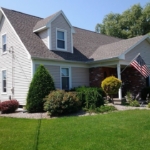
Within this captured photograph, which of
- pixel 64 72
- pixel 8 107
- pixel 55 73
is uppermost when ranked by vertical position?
pixel 64 72

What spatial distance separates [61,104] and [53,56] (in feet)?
15.6

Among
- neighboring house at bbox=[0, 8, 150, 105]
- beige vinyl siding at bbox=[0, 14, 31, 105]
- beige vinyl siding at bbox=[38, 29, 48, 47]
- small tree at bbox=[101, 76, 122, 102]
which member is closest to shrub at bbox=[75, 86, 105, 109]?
small tree at bbox=[101, 76, 122, 102]

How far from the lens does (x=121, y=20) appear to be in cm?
3900

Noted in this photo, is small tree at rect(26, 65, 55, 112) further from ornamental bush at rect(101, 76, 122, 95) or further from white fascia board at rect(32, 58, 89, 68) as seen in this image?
ornamental bush at rect(101, 76, 122, 95)

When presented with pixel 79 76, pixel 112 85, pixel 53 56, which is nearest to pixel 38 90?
pixel 53 56

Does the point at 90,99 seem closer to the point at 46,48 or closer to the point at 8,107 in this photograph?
the point at 8,107

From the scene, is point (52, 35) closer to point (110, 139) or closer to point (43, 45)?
point (43, 45)

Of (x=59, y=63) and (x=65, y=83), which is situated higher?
(x=59, y=63)

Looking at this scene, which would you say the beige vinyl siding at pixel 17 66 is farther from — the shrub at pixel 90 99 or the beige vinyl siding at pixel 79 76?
the shrub at pixel 90 99

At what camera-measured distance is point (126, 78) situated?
17.5m

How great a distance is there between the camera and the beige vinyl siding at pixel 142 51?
1520 cm

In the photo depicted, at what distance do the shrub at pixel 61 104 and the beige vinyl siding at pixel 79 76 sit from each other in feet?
15.3

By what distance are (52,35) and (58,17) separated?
1.57m

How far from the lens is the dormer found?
48.2ft
